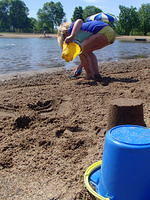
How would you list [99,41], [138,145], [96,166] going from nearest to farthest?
[138,145]
[96,166]
[99,41]

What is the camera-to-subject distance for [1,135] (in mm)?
3580

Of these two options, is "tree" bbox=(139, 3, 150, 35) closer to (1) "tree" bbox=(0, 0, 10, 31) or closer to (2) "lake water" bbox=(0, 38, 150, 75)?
(2) "lake water" bbox=(0, 38, 150, 75)

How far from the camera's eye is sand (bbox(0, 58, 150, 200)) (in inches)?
99.4

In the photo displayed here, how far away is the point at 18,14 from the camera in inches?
4198

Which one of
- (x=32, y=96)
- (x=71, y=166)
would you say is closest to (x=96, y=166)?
(x=71, y=166)

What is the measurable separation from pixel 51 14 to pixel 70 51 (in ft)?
362

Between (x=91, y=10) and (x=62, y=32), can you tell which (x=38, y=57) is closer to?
(x=62, y=32)

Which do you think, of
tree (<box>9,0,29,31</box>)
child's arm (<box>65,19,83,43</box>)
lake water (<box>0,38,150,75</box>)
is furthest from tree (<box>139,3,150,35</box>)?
child's arm (<box>65,19,83,43</box>)

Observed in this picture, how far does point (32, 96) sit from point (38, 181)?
2.99m

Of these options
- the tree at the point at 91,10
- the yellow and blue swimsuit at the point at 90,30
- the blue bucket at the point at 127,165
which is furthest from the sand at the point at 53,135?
the tree at the point at 91,10

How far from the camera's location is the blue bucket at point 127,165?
6.23 feet

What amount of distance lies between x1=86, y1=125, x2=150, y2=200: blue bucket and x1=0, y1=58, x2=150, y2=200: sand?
31 cm

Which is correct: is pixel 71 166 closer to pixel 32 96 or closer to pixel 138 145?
pixel 138 145

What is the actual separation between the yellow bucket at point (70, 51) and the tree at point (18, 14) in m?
99.1
